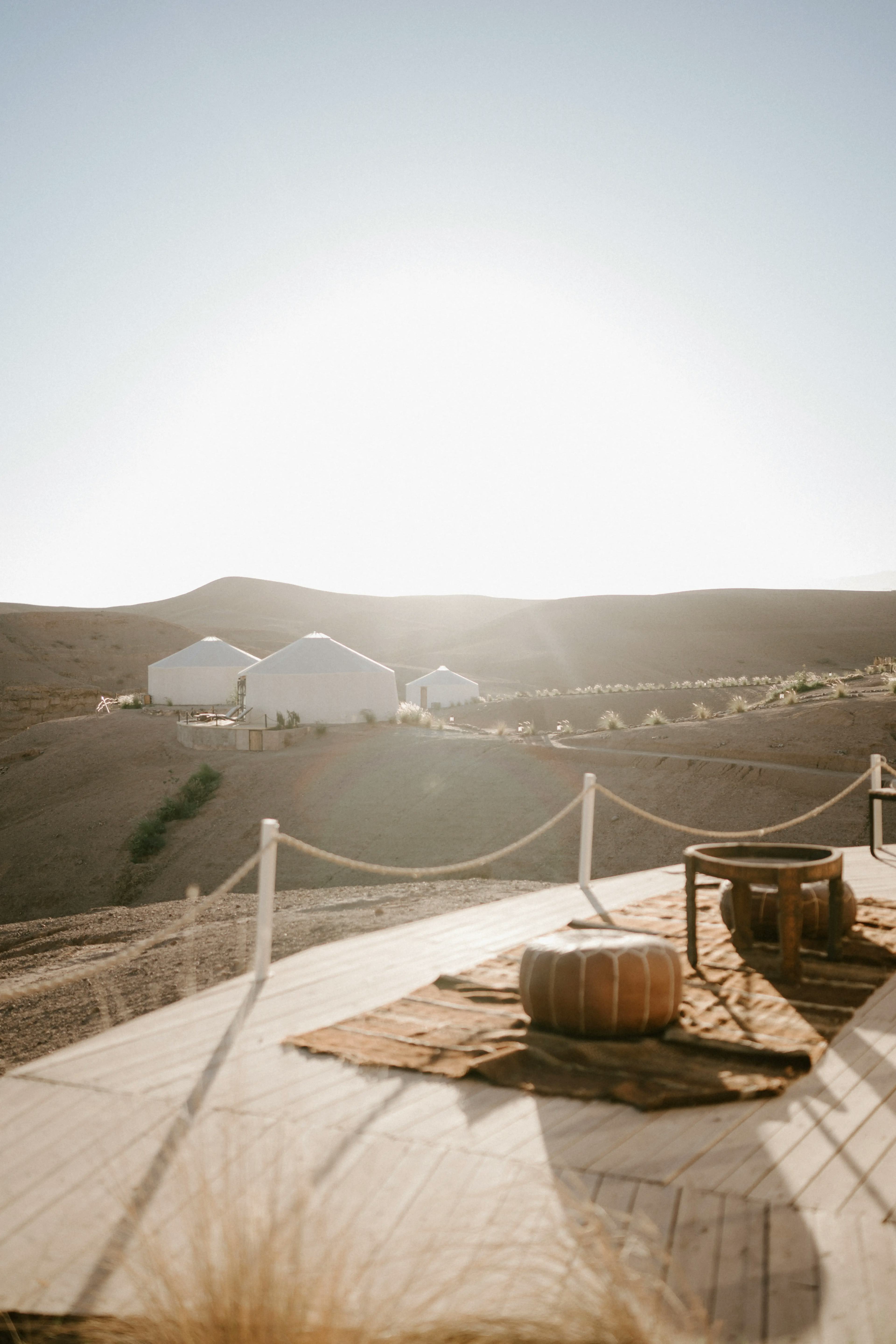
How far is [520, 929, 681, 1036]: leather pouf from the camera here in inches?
174

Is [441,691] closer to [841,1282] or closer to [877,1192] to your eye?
[877,1192]

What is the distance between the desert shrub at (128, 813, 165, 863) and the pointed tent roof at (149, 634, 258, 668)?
18.3m

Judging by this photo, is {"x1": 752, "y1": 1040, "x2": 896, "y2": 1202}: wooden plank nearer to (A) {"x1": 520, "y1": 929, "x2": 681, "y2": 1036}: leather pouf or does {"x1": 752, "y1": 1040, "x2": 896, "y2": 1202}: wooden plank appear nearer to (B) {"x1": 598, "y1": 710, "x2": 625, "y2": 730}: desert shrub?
(A) {"x1": 520, "y1": 929, "x2": 681, "y2": 1036}: leather pouf

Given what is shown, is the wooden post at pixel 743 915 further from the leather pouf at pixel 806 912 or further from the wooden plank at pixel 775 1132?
the wooden plank at pixel 775 1132

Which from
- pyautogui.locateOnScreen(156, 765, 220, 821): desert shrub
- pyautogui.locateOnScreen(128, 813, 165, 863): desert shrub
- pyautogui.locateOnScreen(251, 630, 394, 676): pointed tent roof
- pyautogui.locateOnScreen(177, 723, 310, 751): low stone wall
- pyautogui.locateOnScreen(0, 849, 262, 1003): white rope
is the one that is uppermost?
pyautogui.locateOnScreen(251, 630, 394, 676): pointed tent roof

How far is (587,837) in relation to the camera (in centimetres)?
863

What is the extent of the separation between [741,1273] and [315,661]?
94.5ft

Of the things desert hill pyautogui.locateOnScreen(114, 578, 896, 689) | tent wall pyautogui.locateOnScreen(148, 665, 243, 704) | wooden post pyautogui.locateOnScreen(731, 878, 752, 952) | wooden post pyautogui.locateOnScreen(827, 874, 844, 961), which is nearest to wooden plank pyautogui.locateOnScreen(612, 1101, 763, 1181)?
wooden post pyautogui.locateOnScreen(827, 874, 844, 961)

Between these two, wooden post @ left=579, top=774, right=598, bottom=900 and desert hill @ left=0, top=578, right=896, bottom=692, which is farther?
desert hill @ left=0, top=578, right=896, bottom=692

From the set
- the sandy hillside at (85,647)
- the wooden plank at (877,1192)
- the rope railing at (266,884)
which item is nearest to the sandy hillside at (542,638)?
the sandy hillside at (85,647)

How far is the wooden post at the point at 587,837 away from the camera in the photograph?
8234 mm

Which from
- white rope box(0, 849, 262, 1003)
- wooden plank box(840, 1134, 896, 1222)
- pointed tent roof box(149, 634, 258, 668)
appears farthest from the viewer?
pointed tent roof box(149, 634, 258, 668)

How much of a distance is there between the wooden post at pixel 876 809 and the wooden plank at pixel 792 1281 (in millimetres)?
7685

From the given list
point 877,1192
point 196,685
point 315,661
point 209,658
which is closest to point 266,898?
point 877,1192
